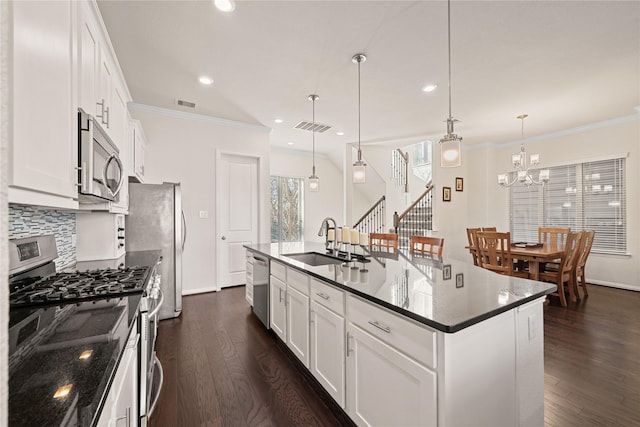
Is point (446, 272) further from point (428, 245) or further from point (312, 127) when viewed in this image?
point (312, 127)

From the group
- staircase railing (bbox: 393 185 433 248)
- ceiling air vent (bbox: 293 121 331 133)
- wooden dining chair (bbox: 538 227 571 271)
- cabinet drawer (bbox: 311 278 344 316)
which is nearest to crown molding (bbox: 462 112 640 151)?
staircase railing (bbox: 393 185 433 248)

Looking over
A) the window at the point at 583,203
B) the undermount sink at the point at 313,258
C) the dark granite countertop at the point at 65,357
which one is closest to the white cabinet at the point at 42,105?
the dark granite countertop at the point at 65,357

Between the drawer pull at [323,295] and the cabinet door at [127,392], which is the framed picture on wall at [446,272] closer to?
the drawer pull at [323,295]

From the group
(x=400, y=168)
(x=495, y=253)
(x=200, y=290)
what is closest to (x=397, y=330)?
(x=495, y=253)

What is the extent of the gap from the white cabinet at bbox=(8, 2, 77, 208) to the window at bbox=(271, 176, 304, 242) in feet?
18.6

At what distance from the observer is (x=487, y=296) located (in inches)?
52.2

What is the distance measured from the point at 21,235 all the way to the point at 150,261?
101cm

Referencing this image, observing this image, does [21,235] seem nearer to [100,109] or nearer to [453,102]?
[100,109]

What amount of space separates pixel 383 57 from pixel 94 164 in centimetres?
264

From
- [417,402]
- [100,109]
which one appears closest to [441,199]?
[417,402]

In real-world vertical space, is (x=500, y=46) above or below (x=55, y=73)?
above

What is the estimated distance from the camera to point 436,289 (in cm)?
146

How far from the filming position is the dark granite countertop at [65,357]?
61 cm

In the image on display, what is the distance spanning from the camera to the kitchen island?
3.56 feet
